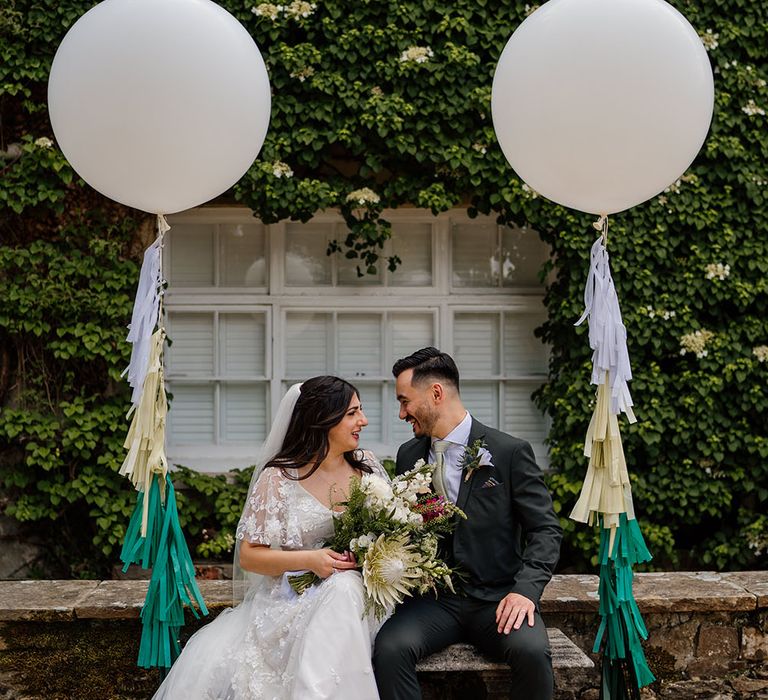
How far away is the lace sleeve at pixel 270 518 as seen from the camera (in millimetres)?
3377

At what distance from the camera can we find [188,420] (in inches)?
224

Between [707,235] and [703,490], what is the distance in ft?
4.87

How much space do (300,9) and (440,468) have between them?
308 cm

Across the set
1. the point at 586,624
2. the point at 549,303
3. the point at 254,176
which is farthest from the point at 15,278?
the point at 586,624

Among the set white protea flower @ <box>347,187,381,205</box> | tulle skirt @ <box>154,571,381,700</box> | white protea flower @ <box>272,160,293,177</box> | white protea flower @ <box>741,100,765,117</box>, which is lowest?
tulle skirt @ <box>154,571,381,700</box>

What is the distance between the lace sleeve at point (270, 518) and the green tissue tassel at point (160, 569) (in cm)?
26

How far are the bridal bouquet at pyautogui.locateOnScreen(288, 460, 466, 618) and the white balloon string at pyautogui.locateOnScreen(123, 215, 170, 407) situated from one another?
86 cm

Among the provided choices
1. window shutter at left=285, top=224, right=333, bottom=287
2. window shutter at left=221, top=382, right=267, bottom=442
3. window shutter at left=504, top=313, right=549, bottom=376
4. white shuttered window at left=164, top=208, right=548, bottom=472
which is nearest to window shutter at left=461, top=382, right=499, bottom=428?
white shuttered window at left=164, top=208, right=548, bottom=472

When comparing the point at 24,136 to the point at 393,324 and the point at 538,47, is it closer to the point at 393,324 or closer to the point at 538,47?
the point at 393,324

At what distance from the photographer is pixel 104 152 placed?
3.18 meters

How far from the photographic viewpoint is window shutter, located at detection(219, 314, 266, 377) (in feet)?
18.8

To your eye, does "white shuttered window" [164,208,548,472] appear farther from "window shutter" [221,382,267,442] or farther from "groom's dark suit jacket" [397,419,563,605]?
"groom's dark suit jacket" [397,419,563,605]

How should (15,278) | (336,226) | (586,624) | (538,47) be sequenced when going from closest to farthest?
(538,47) → (586,624) → (15,278) → (336,226)

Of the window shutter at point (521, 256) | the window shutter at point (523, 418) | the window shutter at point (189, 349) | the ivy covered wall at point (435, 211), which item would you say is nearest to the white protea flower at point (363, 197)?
Result: the ivy covered wall at point (435, 211)
